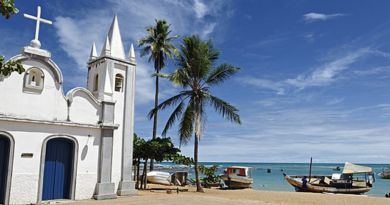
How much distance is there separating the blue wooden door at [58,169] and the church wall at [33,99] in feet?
3.83

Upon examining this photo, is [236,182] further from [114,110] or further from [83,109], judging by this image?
[83,109]

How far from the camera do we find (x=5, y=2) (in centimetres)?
559

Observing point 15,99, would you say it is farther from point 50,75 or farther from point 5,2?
point 5,2

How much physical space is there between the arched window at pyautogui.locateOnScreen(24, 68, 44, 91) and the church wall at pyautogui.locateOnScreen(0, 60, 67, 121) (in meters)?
0.12

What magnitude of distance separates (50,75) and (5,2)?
1024cm

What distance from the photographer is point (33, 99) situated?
14656 millimetres

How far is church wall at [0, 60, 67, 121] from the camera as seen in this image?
1392cm

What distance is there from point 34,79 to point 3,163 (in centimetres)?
355

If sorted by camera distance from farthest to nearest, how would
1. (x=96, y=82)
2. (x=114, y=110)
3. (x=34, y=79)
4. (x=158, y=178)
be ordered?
1. (x=158, y=178)
2. (x=96, y=82)
3. (x=114, y=110)
4. (x=34, y=79)

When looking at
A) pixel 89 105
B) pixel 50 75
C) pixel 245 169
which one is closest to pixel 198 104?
pixel 89 105

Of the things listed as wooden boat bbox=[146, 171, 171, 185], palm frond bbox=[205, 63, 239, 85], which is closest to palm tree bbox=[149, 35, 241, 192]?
palm frond bbox=[205, 63, 239, 85]

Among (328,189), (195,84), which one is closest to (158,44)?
(195,84)

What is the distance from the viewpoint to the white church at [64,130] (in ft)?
45.8

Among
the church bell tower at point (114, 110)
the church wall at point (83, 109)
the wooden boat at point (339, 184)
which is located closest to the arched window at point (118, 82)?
the church bell tower at point (114, 110)
